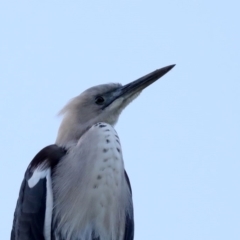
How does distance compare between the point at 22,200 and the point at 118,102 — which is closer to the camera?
the point at 22,200

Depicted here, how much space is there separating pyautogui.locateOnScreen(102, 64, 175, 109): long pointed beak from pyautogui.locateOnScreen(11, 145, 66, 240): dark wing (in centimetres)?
85

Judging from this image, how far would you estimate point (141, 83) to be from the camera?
25.9 feet

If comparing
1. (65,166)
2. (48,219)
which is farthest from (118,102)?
(48,219)

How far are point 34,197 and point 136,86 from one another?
1.61 meters

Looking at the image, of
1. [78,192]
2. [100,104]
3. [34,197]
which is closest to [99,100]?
[100,104]

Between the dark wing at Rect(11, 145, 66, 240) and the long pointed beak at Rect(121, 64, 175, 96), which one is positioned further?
the long pointed beak at Rect(121, 64, 175, 96)

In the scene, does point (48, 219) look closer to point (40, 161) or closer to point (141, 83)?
point (40, 161)

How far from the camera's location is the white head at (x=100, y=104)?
7.63 m

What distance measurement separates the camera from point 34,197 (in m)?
6.93

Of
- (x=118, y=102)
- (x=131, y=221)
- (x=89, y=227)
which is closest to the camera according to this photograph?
(x=89, y=227)

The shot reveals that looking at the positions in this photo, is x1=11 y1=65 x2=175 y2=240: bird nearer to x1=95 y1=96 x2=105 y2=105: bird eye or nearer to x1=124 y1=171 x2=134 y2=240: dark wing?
x1=124 y1=171 x2=134 y2=240: dark wing

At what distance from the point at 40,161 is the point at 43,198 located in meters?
0.33

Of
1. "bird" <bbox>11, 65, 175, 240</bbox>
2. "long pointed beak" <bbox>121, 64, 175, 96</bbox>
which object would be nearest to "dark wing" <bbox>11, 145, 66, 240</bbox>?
"bird" <bbox>11, 65, 175, 240</bbox>

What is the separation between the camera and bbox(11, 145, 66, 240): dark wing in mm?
6793
